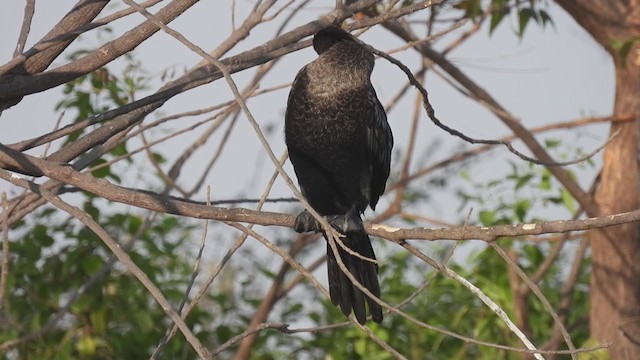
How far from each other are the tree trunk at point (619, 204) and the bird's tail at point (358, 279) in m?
1.33

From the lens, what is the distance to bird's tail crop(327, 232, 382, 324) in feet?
11.0

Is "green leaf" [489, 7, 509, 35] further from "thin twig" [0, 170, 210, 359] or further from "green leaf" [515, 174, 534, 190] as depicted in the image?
"thin twig" [0, 170, 210, 359]

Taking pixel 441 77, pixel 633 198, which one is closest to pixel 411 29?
pixel 441 77

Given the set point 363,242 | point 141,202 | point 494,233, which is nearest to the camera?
point 494,233

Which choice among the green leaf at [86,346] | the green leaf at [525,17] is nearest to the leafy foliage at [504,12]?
the green leaf at [525,17]

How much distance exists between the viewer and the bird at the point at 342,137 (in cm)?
336

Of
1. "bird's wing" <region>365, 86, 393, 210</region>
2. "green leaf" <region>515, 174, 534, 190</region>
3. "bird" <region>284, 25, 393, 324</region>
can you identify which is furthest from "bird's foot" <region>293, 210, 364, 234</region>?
"green leaf" <region>515, 174, 534, 190</region>

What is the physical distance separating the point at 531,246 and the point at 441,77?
1.00m

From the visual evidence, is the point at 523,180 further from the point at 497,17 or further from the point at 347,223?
the point at 347,223

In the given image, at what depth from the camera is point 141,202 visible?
2305 millimetres

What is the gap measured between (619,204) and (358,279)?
1462mm

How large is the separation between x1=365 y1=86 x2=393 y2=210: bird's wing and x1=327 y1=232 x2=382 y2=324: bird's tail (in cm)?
30

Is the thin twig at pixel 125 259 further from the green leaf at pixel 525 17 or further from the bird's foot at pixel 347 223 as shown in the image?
the green leaf at pixel 525 17

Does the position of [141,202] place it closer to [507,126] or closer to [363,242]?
[363,242]
